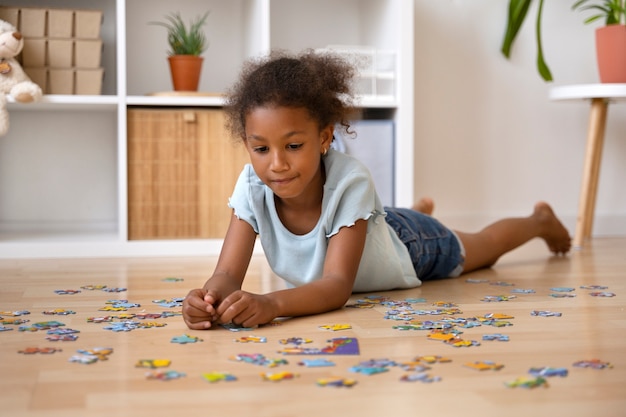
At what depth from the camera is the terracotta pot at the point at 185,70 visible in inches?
110

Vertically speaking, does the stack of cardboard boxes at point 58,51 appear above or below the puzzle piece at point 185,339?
above

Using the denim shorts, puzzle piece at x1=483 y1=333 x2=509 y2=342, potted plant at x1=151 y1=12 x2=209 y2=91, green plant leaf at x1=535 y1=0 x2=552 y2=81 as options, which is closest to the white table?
green plant leaf at x1=535 y1=0 x2=552 y2=81

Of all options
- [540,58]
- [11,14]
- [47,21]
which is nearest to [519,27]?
[540,58]

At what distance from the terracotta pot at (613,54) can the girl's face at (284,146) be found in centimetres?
161

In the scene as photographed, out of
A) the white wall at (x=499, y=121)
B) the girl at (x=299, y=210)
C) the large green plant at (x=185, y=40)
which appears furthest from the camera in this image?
the white wall at (x=499, y=121)

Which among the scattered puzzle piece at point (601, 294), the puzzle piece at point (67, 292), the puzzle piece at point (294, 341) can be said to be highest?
the scattered puzzle piece at point (601, 294)

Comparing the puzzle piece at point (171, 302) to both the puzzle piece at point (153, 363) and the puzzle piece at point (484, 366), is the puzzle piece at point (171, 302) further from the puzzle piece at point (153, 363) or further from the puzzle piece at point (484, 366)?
the puzzle piece at point (484, 366)

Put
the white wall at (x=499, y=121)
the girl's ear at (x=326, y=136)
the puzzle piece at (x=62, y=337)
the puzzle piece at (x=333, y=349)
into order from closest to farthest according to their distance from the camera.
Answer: the puzzle piece at (x=333, y=349) < the puzzle piece at (x=62, y=337) < the girl's ear at (x=326, y=136) < the white wall at (x=499, y=121)

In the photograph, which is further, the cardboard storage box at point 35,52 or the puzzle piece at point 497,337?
the cardboard storage box at point 35,52

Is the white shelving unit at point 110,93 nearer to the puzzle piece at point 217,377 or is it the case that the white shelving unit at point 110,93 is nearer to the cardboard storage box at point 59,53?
the cardboard storage box at point 59,53

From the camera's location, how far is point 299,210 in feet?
Answer: 5.99

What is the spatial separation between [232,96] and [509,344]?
0.77 meters

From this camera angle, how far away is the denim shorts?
2.06 metres

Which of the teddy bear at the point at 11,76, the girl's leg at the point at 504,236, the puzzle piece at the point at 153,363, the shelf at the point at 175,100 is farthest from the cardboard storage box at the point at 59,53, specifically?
the puzzle piece at the point at 153,363
